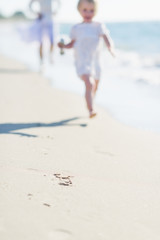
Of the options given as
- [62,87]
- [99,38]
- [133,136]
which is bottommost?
[62,87]

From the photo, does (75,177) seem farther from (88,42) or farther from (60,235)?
(88,42)

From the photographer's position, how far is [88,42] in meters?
4.24

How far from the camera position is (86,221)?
1775 millimetres

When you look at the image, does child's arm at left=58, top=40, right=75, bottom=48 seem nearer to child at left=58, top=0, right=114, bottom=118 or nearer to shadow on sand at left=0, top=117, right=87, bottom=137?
child at left=58, top=0, right=114, bottom=118

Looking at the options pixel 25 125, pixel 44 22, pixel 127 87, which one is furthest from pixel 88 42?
pixel 44 22

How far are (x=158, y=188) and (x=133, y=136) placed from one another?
49.5 inches

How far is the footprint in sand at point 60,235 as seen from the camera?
1.62m

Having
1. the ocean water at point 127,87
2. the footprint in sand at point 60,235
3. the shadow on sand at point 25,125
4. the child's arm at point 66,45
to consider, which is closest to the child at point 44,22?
the ocean water at point 127,87

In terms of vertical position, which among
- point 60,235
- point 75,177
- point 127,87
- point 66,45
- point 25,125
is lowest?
point 127,87

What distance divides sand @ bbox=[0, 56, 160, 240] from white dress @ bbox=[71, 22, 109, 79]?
506mm

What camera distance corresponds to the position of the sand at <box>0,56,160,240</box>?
5.63 feet

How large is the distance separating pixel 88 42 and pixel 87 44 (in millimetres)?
23

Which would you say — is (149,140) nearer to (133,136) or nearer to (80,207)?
(133,136)

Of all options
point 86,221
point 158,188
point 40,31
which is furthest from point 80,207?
point 40,31
